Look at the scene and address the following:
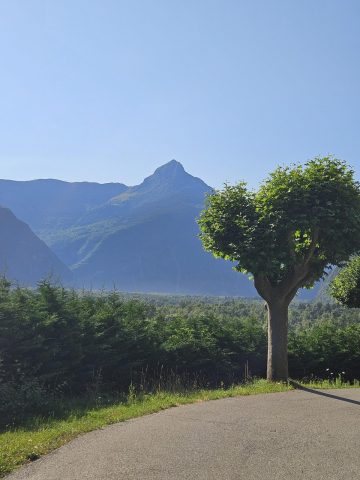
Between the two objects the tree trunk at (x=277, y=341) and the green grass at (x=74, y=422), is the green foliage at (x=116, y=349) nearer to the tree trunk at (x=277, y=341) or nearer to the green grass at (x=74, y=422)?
the green grass at (x=74, y=422)

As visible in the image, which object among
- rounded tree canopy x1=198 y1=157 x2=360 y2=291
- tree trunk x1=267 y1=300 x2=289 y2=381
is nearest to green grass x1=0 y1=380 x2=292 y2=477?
tree trunk x1=267 y1=300 x2=289 y2=381

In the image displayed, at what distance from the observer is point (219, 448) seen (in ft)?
24.1

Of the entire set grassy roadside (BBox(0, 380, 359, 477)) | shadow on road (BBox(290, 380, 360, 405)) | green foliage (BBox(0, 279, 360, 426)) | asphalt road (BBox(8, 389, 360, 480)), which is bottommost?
grassy roadside (BBox(0, 380, 359, 477))

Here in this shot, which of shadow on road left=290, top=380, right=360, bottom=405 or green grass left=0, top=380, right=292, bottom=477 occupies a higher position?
shadow on road left=290, top=380, right=360, bottom=405

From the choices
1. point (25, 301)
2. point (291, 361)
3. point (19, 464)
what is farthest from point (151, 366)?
point (19, 464)

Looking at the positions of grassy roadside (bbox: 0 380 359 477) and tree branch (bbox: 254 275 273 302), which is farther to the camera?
tree branch (bbox: 254 275 273 302)

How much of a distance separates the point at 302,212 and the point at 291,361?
28.1 ft

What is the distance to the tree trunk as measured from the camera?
1438 cm

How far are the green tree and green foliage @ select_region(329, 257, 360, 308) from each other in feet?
20.4

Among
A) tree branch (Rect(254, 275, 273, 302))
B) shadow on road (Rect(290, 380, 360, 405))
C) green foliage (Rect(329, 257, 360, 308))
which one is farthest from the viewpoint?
green foliage (Rect(329, 257, 360, 308))

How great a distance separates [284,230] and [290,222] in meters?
0.39

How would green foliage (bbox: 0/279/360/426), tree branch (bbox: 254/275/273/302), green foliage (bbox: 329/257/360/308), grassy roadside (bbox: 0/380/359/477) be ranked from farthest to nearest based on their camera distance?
green foliage (bbox: 329/257/360/308), tree branch (bbox: 254/275/273/302), green foliage (bbox: 0/279/360/426), grassy roadside (bbox: 0/380/359/477)

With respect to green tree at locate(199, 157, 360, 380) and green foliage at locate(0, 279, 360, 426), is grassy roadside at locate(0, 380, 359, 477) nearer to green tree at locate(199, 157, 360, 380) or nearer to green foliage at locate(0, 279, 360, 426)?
green foliage at locate(0, 279, 360, 426)

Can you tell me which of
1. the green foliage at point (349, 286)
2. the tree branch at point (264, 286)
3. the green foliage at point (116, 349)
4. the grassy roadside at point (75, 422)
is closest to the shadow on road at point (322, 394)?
the grassy roadside at point (75, 422)
